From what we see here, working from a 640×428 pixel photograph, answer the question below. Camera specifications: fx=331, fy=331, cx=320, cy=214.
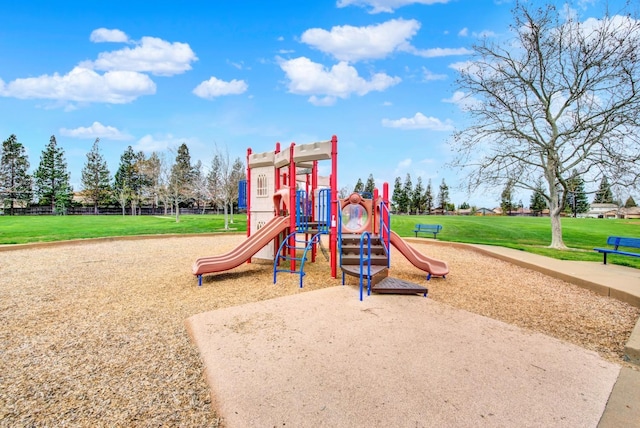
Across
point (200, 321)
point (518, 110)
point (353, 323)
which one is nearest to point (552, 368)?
point (353, 323)

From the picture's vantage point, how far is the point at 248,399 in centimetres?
283

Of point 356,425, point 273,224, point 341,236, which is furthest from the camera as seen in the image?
point 273,224

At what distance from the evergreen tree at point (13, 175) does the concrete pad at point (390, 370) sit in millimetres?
53671

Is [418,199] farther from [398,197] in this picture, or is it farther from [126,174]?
[126,174]

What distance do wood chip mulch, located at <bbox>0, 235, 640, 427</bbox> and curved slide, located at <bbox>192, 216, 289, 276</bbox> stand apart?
0.38 metres

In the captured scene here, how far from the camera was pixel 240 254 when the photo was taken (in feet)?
25.5

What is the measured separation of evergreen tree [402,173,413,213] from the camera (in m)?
63.2

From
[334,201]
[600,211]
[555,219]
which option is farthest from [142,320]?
[600,211]

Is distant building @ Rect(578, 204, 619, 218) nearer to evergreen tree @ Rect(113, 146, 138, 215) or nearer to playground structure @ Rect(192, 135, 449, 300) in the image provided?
playground structure @ Rect(192, 135, 449, 300)

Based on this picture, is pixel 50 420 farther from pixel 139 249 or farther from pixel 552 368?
pixel 139 249

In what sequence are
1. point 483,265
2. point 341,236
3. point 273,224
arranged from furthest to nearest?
point 483,265 → point 273,224 → point 341,236

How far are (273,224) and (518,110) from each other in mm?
11518

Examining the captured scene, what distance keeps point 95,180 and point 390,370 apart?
56.5m

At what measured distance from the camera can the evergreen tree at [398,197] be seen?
63.9 m
